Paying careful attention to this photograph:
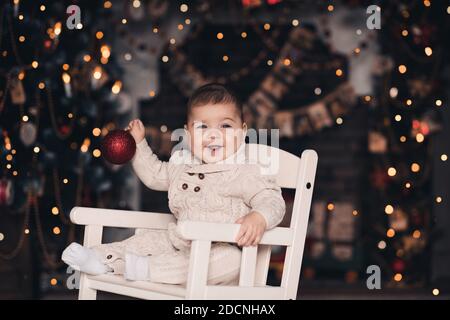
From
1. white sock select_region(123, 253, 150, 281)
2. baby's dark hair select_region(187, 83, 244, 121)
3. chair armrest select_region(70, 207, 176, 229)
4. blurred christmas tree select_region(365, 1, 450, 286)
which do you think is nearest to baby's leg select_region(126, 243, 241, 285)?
white sock select_region(123, 253, 150, 281)

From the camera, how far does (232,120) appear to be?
2324 millimetres

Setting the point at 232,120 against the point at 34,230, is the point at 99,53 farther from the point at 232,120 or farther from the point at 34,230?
the point at 232,120

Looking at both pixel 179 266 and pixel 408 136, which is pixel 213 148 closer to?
pixel 179 266

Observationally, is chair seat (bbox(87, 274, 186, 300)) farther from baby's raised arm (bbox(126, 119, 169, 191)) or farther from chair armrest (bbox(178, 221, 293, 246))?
baby's raised arm (bbox(126, 119, 169, 191))

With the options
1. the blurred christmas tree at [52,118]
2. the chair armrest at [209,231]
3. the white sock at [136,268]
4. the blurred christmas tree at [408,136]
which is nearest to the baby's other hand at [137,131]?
the white sock at [136,268]

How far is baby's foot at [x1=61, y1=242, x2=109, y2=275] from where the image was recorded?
7.25 feet

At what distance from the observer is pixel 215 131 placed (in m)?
2.33

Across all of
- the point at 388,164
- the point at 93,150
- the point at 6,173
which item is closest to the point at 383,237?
the point at 388,164

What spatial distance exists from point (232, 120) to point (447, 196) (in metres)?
2.46

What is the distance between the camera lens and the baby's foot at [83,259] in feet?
7.25

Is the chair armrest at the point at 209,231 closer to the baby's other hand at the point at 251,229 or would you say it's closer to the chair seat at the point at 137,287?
the baby's other hand at the point at 251,229

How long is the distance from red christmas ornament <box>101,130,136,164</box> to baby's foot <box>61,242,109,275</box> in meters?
0.28

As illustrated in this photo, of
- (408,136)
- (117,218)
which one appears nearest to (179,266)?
(117,218)

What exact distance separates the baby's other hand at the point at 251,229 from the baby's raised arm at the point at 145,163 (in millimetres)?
439
